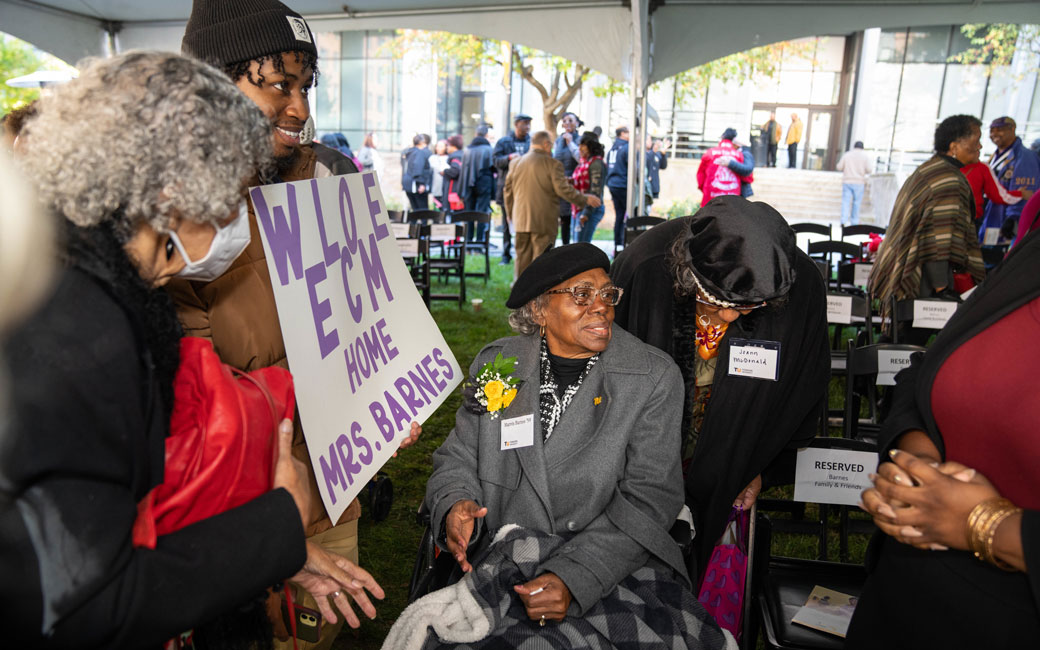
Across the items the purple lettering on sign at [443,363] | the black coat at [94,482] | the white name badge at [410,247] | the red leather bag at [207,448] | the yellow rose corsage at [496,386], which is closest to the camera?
the black coat at [94,482]

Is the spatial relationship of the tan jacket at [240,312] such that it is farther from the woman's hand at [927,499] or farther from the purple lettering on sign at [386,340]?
the woman's hand at [927,499]

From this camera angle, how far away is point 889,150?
2600 centimetres

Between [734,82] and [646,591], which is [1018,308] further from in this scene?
[734,82]

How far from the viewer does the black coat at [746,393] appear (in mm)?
2551

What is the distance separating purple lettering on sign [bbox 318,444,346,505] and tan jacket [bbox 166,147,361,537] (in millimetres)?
58

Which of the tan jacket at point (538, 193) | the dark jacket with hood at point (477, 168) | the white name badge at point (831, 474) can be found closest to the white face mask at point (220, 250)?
the white name badge at point (831, 474)

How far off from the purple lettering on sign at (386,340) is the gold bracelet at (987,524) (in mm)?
1635

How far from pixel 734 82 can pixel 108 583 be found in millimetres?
30861

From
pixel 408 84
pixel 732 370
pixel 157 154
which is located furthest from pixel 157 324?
pixel 408 84

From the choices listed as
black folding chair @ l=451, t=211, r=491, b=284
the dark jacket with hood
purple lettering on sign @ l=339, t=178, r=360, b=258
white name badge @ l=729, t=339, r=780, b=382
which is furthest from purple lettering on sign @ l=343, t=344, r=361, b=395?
the dark jacket with hood

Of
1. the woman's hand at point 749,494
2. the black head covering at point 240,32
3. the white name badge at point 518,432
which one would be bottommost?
the woman's hand at point 749,494

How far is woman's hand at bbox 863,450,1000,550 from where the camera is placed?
133cm

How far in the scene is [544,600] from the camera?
207 cm

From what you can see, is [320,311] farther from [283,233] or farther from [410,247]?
[410,247]
